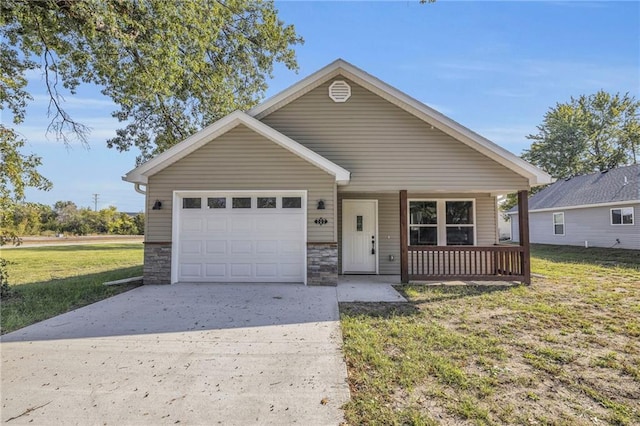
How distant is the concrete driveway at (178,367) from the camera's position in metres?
2.78

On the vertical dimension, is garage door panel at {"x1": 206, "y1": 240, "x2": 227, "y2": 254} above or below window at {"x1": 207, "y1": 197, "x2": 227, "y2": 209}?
below

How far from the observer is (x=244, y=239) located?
8.16 metres

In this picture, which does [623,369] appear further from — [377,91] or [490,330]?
[377,91]

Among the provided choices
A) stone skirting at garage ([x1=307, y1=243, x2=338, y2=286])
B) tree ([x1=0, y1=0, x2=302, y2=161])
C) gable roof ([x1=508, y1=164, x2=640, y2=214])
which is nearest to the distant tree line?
tree ([x1=0, y1=0, x2=302, y2=161])

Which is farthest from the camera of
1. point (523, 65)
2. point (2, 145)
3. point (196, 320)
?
point (523, 65)

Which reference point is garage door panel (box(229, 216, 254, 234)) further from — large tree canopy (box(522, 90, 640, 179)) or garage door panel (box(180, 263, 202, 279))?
large tree canopy (box(522, 90, 640, 179))

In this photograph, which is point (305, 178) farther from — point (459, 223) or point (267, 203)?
point (459, 223)

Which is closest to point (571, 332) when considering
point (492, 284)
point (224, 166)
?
point (492, 284)

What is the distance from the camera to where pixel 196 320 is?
17.4ft

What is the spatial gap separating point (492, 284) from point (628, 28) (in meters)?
8.74

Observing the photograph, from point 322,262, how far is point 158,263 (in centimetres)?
408

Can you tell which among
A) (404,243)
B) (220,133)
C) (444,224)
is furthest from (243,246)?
(444,224)

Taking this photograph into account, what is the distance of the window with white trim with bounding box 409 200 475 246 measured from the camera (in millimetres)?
10094

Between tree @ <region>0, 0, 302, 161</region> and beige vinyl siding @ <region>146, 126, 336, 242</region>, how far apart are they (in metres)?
1.87
